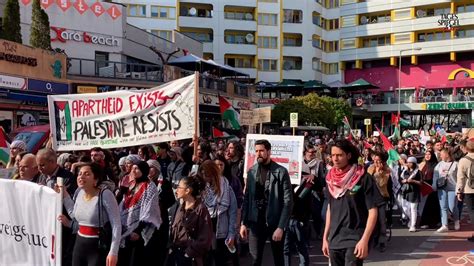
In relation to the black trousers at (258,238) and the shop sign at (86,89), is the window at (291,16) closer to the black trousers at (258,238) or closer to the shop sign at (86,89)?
the shop sign at (86,89)

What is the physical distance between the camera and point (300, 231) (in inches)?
300

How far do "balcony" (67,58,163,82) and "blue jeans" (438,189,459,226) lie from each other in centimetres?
1634

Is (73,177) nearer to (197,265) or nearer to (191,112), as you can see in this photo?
(197,265)

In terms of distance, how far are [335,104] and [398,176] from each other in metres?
40.6

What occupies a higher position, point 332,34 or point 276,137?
point 332,34

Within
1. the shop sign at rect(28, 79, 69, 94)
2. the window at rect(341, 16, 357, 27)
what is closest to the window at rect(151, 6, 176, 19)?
the window at rect(341, 16, 357, 27)

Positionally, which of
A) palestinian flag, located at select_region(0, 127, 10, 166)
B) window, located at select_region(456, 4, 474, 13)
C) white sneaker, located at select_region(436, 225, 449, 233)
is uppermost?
window, located at select_region(456, 4, 474, 13)

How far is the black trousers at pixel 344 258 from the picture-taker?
17.5ft

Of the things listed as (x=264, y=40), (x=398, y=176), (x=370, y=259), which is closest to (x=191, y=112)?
(x=370, y=259)

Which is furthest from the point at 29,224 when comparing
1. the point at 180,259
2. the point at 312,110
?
the point at 312,110

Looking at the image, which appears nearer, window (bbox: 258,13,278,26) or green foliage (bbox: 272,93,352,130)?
green foliage (bbox: 272,93,352,130)

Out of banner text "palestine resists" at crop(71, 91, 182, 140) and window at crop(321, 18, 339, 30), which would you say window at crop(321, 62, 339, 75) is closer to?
window at crop(321, 18, 339, 30)

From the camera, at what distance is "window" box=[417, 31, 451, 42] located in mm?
60531

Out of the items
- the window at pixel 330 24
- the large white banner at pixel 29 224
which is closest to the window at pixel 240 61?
the window at pixel 330 24
